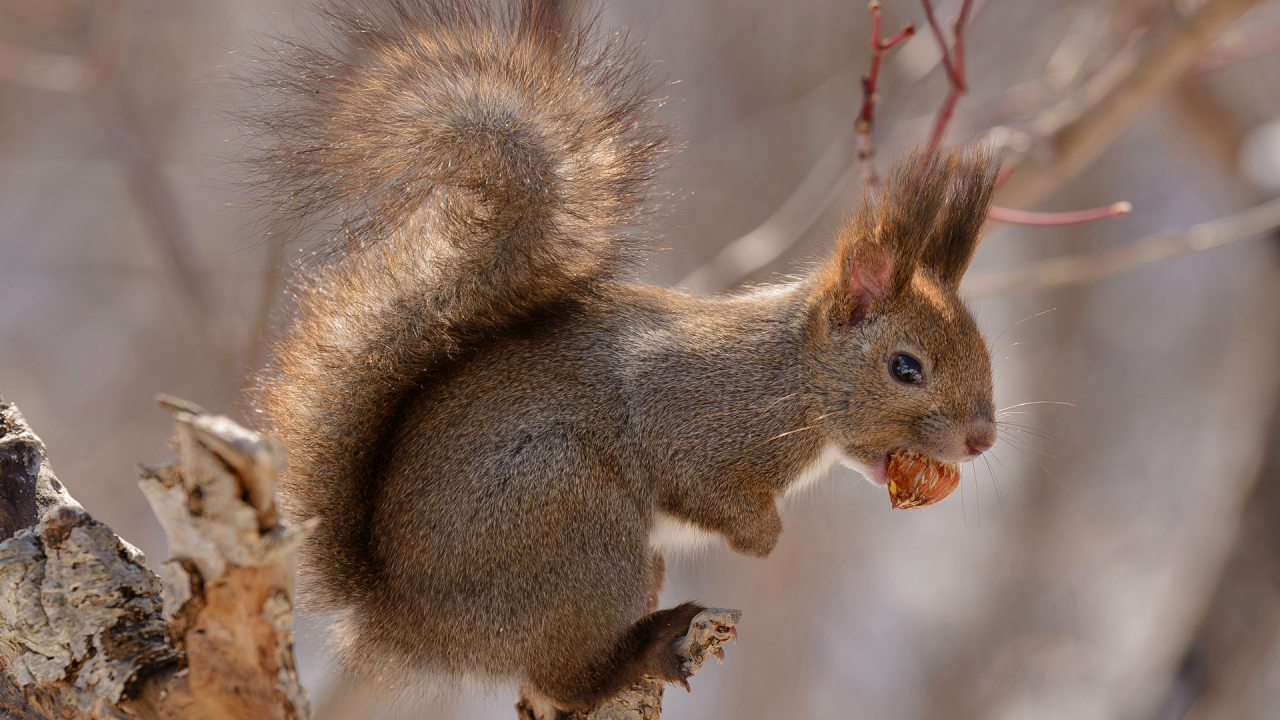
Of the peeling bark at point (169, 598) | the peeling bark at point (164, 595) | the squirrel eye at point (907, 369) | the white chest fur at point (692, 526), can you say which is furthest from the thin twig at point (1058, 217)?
the peeling bark at point (164, 595)

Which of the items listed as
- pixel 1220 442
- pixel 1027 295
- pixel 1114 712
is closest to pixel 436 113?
pixel 1114 712

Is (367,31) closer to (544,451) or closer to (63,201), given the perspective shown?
(544,451)

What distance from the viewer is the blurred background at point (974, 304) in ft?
13.8

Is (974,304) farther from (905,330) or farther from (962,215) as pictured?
(905,330)

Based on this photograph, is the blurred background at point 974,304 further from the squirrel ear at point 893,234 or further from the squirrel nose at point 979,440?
the squirrel nose at point 979,440

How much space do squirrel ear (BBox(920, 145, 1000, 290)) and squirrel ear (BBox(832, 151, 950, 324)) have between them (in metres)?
0.06

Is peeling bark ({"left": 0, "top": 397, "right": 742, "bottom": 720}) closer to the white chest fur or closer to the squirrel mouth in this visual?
the white chest fur

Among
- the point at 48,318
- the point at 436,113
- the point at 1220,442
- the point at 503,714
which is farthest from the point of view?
the point at 48,318

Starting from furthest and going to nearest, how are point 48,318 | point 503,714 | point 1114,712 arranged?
point 48,318
point 503,714
point 1114,712

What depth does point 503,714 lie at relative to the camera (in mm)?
5699

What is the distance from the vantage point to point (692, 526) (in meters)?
2.41

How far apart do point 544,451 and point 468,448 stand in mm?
175

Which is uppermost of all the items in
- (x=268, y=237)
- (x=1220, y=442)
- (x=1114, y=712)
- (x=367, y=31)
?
(x=1220, y=442)

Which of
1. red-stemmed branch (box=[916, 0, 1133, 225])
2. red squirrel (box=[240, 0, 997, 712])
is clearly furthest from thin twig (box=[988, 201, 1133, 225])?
red squirrel (box=[240, 0, 997, 712])
